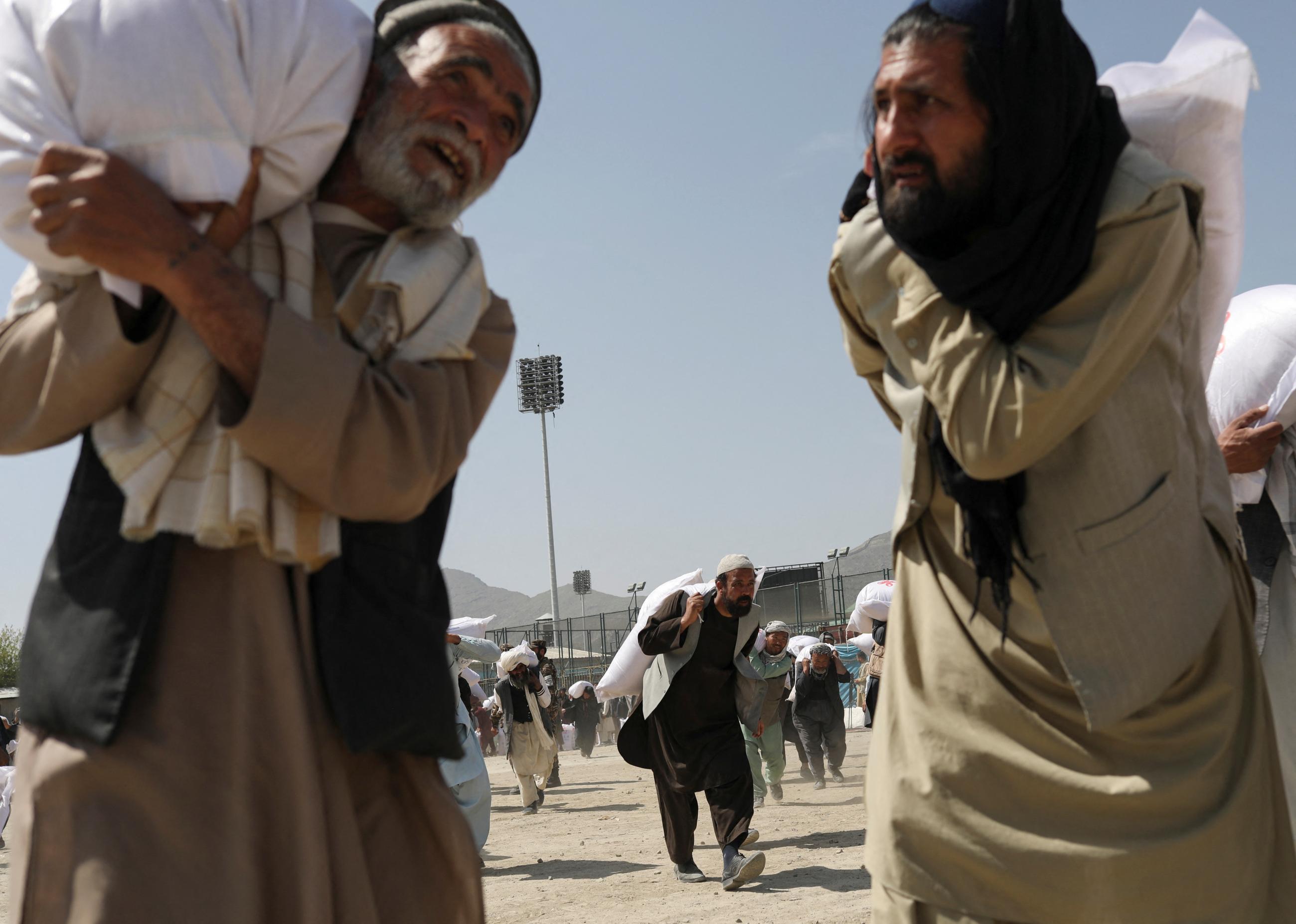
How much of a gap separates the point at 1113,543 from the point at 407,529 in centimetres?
119

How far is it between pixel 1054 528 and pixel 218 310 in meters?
1.42

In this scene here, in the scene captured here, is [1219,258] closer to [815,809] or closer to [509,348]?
[509,348]

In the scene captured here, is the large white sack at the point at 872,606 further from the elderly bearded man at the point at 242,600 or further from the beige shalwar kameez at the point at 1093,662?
the elderly bearded man at the point at 242,600

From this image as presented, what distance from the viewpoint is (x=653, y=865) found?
9.70 m

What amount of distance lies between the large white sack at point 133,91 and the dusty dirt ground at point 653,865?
487cm

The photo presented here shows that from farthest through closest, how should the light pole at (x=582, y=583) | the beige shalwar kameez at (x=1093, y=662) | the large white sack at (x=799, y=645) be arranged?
the light pole at (x=582, y=583), the large white sack at (x=799, y=645), the beige shalwar kameez at (x=1093, y=662)

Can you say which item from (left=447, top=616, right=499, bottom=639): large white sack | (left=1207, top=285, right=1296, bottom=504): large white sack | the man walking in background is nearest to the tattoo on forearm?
(left=1207, top=285, right=1296, bottom=504): large white sack

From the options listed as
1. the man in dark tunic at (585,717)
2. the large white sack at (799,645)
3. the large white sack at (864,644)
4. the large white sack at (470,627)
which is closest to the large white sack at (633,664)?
the large white sack at (470,627)

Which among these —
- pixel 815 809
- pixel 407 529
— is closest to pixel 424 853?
pixel 407 529

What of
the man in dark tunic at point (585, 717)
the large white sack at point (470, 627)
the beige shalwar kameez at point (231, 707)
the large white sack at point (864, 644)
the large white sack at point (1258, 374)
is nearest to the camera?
the beige shalwar kameez at point (231, 707)

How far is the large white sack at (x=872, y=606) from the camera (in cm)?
1636

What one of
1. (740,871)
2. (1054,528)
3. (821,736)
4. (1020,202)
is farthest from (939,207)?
(821,736)

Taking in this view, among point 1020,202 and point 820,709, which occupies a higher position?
point 1020,202

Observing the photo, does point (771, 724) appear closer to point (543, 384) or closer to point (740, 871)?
point (740, 871)
